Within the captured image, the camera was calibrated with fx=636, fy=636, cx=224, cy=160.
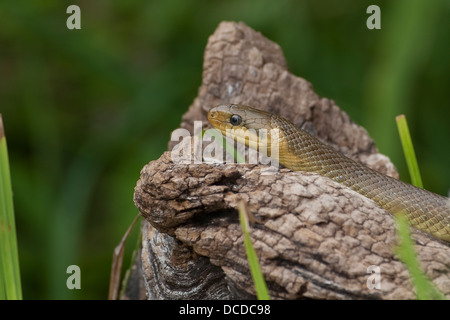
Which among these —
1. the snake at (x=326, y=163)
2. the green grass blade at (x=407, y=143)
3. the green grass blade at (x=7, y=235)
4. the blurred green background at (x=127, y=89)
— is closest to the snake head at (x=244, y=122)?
the snake at (x=326, y=163)

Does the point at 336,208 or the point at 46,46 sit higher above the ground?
the point at 46,46

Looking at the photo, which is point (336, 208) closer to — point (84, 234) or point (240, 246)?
point (240, 246)

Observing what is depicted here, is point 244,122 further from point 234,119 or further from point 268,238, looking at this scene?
point 268,238

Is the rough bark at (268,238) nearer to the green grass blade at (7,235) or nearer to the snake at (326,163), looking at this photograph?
the green grass blade at (7,235)

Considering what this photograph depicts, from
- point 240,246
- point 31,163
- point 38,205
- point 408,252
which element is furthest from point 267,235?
point 31,163

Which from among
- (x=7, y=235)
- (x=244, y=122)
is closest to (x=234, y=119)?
(x=244, y=122)

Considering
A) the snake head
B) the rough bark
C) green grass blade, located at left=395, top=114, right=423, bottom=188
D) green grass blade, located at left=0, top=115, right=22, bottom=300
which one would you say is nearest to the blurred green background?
the snake head
